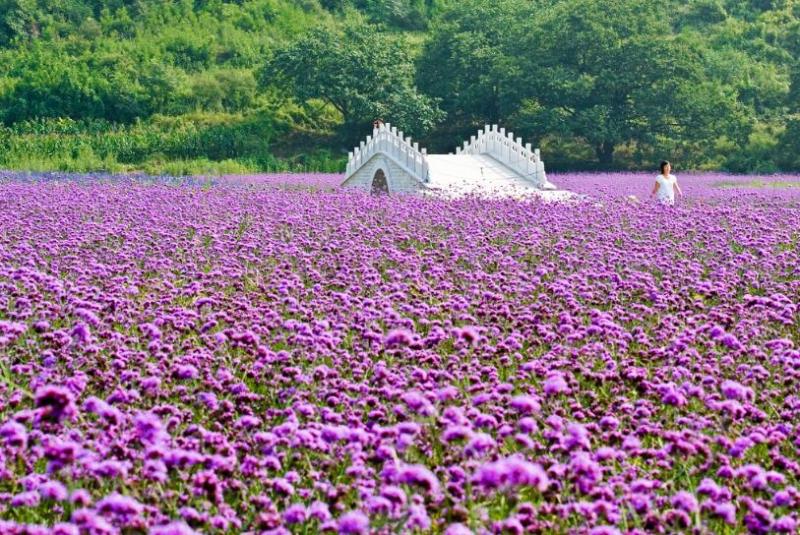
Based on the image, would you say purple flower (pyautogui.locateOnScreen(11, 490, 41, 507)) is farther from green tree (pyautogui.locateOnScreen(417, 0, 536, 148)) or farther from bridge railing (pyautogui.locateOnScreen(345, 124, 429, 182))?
green tree (pyautogui.locateOnScreen(417, 0, 536, 148))

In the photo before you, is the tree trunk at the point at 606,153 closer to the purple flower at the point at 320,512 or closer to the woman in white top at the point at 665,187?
the woman in white top at the point at 665,187

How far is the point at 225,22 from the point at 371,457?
201 ft

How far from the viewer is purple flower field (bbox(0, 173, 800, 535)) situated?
2.97m

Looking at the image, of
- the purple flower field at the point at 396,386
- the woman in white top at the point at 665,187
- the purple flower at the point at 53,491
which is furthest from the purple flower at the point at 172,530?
the woman in white top at the point at 665,187

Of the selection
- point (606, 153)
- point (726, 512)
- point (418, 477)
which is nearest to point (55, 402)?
point (418, 477)

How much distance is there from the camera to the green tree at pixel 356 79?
129 feet

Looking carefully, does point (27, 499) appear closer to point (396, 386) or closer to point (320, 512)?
point (320, 512)

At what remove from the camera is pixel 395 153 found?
76.1ft

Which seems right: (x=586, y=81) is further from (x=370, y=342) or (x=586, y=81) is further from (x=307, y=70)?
(x=370, y=342)

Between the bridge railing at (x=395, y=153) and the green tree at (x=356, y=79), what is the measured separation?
45.1 ft

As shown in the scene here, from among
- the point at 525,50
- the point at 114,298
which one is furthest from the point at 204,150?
the point at 114,298

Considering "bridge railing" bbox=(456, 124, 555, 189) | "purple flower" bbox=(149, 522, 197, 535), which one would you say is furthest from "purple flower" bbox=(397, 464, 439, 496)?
"bridge railing" bbox=(456, 124, 555, 189)

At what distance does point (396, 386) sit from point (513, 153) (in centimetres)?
2028

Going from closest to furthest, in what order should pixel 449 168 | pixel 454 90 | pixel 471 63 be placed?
pixel 449 168
pixel 471 63
pixel 454 90
